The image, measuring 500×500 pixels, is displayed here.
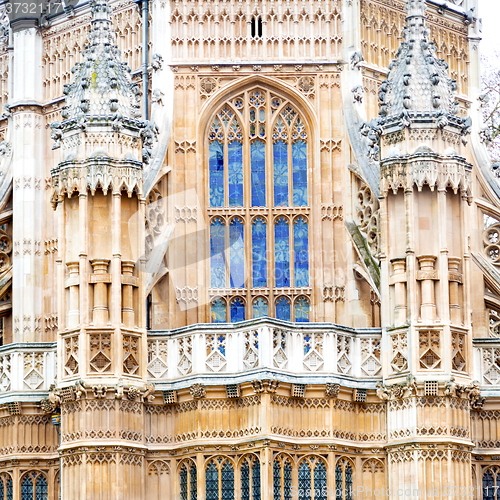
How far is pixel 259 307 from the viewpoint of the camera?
36125 millimetres

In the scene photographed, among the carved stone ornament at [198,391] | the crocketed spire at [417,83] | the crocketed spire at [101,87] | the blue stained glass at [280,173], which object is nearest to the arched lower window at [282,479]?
the carved stone ornament at [198,391]

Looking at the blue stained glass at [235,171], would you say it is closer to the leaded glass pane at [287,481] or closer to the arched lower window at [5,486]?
the leaded glass pane at [287,481]

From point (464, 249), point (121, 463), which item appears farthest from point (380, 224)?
point (121, 463)

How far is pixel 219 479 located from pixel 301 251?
18.8 feet

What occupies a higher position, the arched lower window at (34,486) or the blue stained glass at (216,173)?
the blue stained glass at (216,173)

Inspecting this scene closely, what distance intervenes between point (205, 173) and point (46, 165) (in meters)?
4.22

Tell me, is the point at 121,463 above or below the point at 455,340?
below

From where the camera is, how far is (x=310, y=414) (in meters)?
33.5

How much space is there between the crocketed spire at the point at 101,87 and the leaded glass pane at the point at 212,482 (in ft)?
23.1

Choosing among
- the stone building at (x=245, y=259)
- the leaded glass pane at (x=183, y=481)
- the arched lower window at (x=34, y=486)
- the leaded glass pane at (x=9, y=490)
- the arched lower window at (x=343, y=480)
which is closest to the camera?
the stone building at (x=245, y=259)

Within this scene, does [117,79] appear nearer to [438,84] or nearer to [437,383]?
[438,84]

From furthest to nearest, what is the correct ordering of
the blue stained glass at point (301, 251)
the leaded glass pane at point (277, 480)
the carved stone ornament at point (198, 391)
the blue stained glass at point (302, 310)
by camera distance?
1. the blue stained glass at point (301, 251)
2. the blue stained glass at point (302, 310)
3. the carved stone ornament at point (198, 391)
4. the leaded glass pane at point (277, 480)

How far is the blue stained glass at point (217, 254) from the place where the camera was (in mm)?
36250

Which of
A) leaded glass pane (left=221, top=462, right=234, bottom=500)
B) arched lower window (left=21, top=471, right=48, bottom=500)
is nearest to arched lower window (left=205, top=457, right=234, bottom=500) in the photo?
leaded glass pane (left=221, top=462, right=234, bottom=500)
